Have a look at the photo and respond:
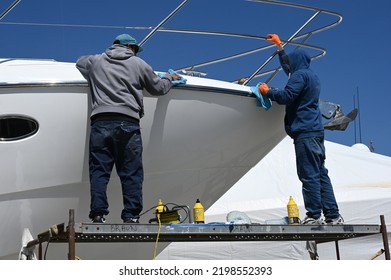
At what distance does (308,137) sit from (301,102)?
0.24 metres

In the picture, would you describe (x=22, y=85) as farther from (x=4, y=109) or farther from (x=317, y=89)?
(x=317, y=89)

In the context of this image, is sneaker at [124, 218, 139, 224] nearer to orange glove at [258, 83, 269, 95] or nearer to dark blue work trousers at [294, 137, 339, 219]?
dark blue work trousers at [294, 137, 339, 219]

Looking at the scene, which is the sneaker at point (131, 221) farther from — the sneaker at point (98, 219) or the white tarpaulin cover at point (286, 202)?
the white tarpaulin cover at point (286, 202)

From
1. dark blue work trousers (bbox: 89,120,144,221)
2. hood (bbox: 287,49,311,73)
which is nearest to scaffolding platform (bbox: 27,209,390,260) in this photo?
A: dark blue work trousers (bbox: 89,120,144,221)

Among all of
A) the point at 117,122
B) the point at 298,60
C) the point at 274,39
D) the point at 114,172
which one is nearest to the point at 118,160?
the point at 117,122

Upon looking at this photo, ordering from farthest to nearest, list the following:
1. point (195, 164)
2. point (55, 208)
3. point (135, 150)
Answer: point (195, 164)
point (55, 208)
point (135, 150)

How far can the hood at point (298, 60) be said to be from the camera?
4.03 metres

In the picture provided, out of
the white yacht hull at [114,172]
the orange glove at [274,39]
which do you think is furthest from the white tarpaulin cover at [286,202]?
the orange glove at [274,39]

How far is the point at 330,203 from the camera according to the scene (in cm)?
384

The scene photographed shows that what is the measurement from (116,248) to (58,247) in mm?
397

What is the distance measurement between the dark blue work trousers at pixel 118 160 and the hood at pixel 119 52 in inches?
15.8

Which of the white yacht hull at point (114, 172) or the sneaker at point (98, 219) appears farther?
the white yacht hull at point (114, 172)

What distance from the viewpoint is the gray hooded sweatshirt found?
3.33 metres

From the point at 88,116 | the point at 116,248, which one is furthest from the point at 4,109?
the point at 116,248
